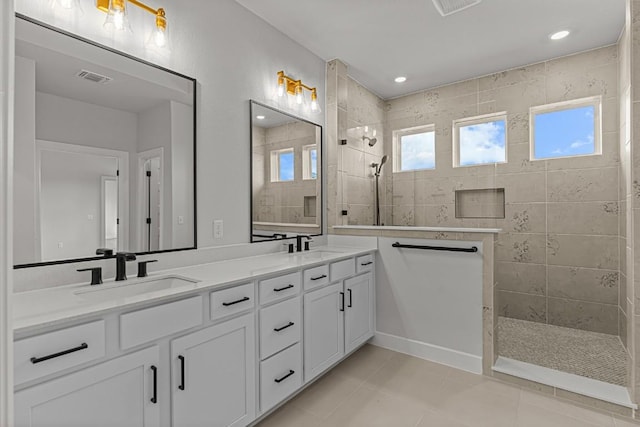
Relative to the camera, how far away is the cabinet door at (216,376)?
54.3 inches

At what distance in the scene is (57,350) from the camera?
105 centimetres

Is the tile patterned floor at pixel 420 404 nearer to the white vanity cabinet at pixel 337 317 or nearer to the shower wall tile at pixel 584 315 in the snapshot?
the white vanity cabinet at pixel 337 317

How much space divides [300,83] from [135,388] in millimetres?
2479

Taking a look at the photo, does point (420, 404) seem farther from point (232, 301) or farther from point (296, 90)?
point (296, 90)

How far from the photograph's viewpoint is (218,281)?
1.56m

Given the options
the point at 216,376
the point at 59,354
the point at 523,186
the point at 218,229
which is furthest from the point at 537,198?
the point at 59,354

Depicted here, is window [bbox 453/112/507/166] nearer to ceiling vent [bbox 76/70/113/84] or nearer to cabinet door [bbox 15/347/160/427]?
ceiling vent [bbox 76/70/113/84]

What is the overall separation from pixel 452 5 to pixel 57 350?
115 inches

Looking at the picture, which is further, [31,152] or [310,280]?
[310,280]

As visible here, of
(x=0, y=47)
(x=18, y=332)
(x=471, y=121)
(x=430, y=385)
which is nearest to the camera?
(x=0, y=47)

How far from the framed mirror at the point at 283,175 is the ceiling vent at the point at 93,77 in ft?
3.17

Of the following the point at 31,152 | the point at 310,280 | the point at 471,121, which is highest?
the point at 471,121

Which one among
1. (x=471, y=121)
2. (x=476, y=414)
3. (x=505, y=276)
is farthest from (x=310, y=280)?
(x=471, y=121)

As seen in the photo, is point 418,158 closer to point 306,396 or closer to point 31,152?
point 306,396
